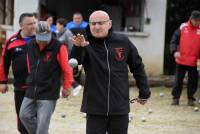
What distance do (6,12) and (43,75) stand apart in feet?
34.3

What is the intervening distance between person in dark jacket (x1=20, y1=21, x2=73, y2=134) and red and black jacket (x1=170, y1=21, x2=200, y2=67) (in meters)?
5.38

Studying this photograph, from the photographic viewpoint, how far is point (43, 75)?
23.6 ft

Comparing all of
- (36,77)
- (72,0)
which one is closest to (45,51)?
(36,77)

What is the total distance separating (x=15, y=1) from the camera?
54.0 feet

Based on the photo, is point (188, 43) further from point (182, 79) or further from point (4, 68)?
point (4, 68)

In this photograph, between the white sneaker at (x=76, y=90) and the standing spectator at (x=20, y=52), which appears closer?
the standing spectator at (x=20, y=52)

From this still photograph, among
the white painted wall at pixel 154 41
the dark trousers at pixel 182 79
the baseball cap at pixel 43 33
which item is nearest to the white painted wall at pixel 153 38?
the white painted wall at pixel 154 41

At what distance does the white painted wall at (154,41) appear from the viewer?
1659 cm

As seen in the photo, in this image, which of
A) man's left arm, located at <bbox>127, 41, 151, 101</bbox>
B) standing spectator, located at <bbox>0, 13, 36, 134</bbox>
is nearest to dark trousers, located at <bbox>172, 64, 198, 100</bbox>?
standing spectator, located at <bbox>0, 13, 36, 134</bbox>

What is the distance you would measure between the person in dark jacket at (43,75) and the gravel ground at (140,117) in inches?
88.7

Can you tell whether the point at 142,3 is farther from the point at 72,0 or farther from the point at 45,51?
the point at 45,51

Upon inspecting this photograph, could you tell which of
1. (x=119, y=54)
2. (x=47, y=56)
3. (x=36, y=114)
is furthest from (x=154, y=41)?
(x=119, y=54)

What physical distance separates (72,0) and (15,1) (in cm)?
388

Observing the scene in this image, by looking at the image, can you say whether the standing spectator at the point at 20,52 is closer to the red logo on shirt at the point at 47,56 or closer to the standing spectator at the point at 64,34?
the red logo on shirt at the point at 47,56
